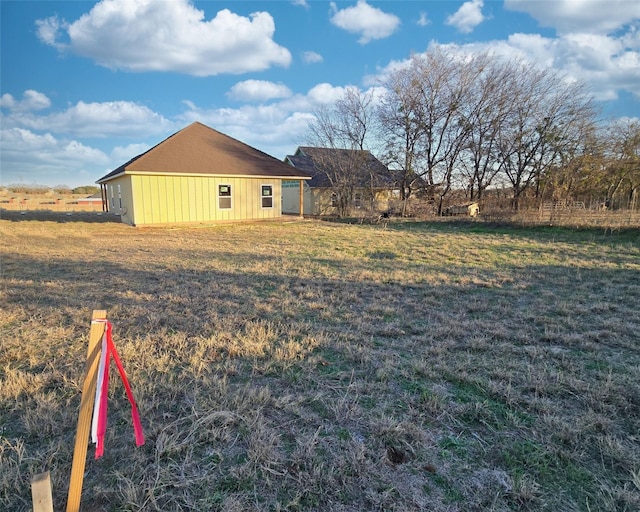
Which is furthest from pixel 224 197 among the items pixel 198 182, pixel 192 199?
pixel 192 199

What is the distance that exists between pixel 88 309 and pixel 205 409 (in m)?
2.76

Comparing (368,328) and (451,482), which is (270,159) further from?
(451,482)

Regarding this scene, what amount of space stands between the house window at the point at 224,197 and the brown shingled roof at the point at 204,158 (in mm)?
657

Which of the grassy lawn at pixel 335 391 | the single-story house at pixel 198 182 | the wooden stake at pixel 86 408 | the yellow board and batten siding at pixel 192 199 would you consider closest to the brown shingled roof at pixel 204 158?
the single-story house at pixel 198 182

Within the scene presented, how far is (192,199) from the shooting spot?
49.2 ft

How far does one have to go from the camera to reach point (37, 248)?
8547mm

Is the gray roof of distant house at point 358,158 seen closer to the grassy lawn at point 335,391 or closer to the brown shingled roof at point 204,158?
the brown shingled roof at point 204,158

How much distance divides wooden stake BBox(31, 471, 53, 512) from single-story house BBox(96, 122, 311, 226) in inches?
554

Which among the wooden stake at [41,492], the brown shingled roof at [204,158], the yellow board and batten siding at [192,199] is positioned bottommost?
the wooden stake at [41,492]

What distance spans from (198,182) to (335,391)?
14.0 metres

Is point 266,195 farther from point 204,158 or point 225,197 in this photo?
point 204,158

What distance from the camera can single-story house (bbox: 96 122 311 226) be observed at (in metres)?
14.0

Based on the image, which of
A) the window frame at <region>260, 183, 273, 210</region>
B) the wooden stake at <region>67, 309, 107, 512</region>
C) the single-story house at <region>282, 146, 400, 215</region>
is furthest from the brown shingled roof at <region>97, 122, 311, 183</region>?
the wooden stake at <region>67, 309, 107, 512</region>

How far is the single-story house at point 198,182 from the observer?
14023 millimetres
